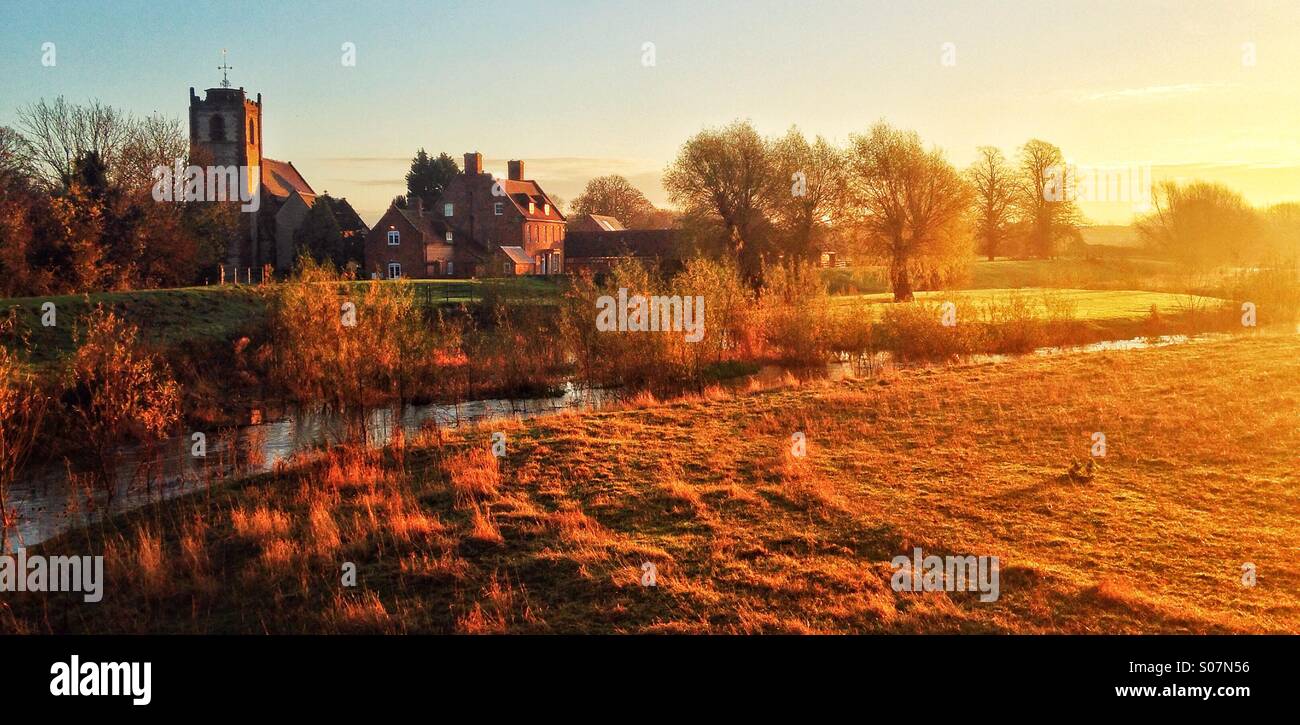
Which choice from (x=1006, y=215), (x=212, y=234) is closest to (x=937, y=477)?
(x=212, y=234)

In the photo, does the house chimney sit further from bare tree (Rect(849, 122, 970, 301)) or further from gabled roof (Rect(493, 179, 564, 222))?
bare tree (Rect(849, 122, 970, 301))

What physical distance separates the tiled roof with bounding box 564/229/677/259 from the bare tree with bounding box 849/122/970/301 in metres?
27.2

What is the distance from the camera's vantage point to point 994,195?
291 feet

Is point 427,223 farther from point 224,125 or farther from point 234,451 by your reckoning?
point 234,451

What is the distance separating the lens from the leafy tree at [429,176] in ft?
293

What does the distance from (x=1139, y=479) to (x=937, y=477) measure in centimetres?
325

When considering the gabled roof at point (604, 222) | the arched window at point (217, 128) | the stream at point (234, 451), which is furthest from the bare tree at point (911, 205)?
the arched window at point (217, 128)

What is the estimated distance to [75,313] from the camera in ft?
102

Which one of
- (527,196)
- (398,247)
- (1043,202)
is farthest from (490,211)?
(1043,202)

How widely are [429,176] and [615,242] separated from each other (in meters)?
21.7

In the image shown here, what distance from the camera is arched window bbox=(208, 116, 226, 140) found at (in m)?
72.9

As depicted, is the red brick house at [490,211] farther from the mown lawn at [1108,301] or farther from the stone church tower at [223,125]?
the mown lawn at [1108,301]

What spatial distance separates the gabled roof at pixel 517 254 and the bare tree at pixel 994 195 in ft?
150
